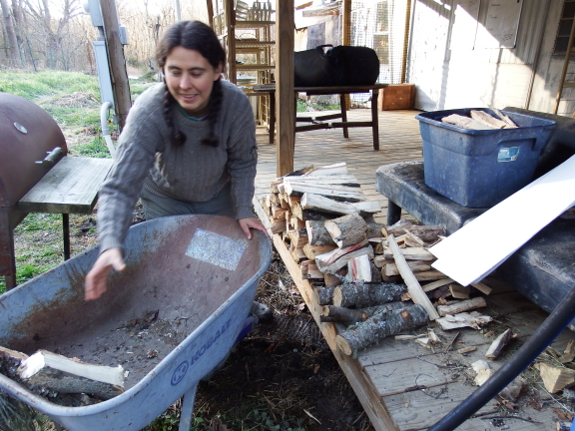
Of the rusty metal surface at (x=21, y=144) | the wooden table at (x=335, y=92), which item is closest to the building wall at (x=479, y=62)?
the wooden table at (x=335, y=92)

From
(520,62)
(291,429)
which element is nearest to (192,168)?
(291,429)

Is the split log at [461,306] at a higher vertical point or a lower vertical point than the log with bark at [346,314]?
higher

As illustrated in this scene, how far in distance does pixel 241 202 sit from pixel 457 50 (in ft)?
22.8

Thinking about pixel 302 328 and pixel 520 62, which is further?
pixel 520 62

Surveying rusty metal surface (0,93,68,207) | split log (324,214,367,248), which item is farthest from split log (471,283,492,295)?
rusty metal surface (0,93,68,207)

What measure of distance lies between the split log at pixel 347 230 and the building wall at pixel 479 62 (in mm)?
4845

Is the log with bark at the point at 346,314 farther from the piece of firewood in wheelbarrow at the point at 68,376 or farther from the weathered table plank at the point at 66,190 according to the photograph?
the weathered table plank at the point at 66,190

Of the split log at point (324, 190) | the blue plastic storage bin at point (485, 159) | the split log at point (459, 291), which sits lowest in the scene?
the split log at point (459, 291)

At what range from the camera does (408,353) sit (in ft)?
5.67

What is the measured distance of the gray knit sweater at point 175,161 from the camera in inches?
59.6

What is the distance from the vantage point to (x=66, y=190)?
7.69 feet

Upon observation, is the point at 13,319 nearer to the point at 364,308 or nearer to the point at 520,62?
the point at 364,308

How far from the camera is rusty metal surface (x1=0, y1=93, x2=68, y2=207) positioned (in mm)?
2045

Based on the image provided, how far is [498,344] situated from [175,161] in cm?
157
